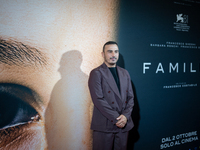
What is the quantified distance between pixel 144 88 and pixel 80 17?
129 centimetres

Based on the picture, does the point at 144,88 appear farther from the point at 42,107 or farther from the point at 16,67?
the point at 16,67

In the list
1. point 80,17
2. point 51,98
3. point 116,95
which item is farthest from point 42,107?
point 80,17

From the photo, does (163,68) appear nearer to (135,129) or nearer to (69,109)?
(135,129)

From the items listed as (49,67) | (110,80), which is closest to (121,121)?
(110,80)

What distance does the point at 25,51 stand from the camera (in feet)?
5.43

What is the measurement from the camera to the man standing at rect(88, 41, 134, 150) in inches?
59.7

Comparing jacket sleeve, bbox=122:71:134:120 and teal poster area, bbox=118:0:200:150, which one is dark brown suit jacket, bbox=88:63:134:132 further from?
teal poster area, bbox=118:0:200:150

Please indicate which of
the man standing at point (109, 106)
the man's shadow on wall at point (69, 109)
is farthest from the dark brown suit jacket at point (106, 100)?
the man's shadow on wall at point (69, 109)

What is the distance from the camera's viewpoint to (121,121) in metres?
1.52

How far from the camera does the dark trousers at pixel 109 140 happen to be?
1.57m

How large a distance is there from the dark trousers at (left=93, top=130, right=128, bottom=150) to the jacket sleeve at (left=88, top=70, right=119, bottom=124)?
0.19 metres

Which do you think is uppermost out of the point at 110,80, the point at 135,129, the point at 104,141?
the point at 110,80

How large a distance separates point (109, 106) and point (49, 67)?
31.2 inches

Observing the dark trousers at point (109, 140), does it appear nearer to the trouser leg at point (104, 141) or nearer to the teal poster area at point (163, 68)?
the trouser leg at point (104, 141)
